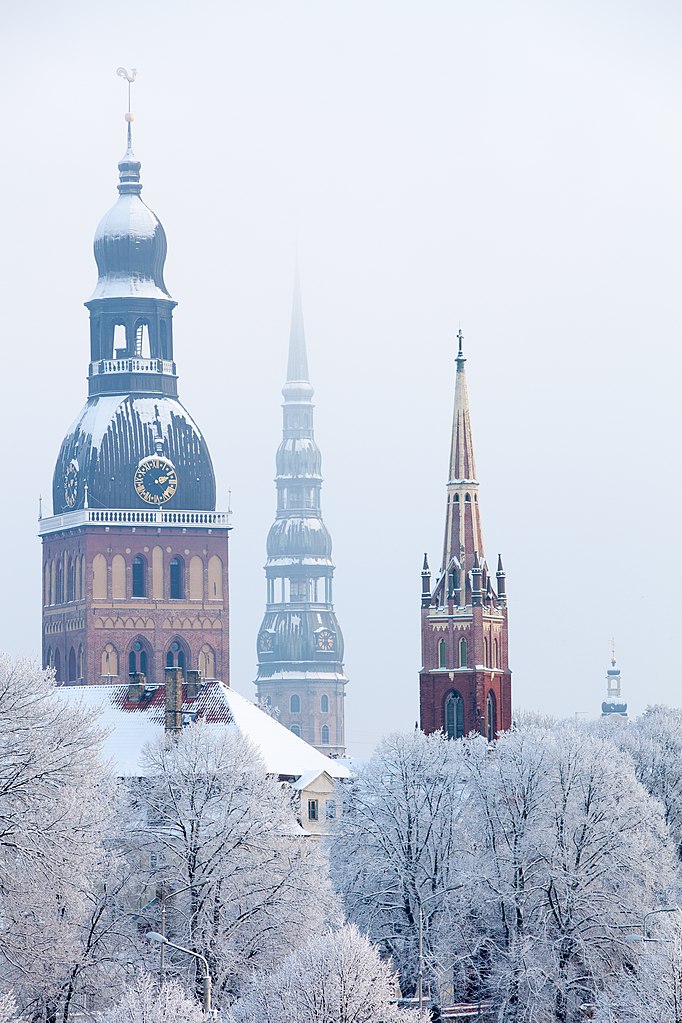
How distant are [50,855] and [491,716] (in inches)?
3108

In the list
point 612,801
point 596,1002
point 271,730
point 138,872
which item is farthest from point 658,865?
point 271,730

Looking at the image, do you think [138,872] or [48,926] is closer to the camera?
[48,926]

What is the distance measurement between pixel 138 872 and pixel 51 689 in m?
8.52

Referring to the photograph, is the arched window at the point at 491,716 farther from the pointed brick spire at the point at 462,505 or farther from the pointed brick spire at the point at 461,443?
the pointed brick spire at the point at 461,443

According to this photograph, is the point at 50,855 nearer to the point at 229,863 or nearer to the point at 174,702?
the point at 229,863

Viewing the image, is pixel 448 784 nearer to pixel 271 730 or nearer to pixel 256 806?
pixel 256 806

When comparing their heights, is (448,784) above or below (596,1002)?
above

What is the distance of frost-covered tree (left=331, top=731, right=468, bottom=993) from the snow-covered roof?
15.3 m

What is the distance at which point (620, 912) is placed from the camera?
126 meters

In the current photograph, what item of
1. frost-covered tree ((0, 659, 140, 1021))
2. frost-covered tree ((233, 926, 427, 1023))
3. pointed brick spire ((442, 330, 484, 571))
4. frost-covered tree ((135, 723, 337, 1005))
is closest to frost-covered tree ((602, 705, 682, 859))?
pointed brick spire ((442, 330, 484, 571))

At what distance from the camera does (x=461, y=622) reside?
597 ft

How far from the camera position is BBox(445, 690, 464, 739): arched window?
180 meters

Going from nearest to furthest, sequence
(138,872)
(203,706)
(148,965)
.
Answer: (148,965) → (138,872) → (203,706)

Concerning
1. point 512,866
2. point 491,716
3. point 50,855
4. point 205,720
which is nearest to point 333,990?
point 50,855
